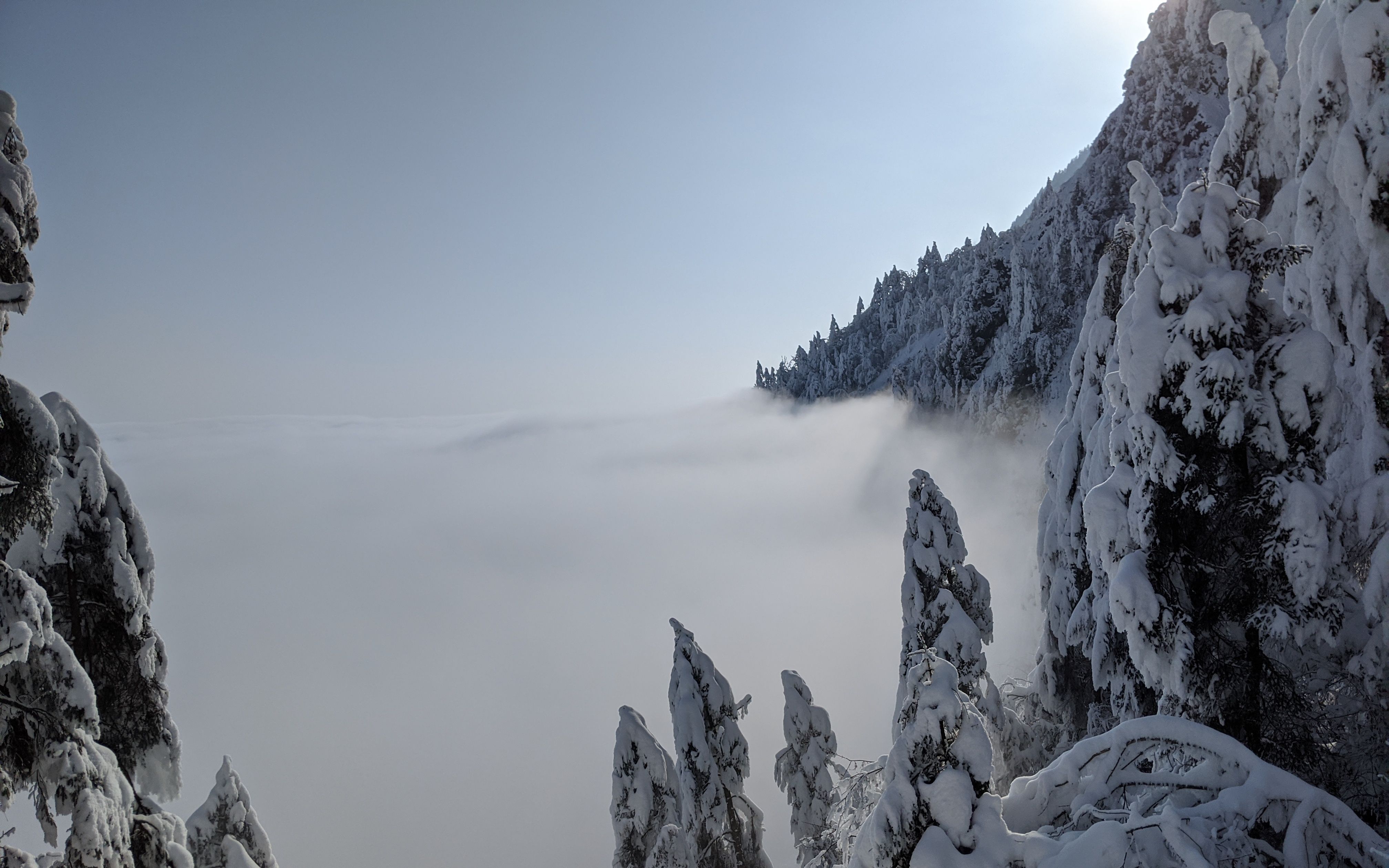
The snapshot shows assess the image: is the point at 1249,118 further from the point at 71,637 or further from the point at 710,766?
the point at 71,637

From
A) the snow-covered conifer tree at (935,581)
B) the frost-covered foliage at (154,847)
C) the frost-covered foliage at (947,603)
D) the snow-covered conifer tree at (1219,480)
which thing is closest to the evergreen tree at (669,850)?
the frost-covered foliage at (947,603)

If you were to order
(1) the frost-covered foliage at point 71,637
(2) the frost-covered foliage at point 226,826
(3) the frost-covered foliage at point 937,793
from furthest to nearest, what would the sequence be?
(2) the frost-covered foliage at point 226,826, (1) the frost-covered foliage at point 71,637, (3) the frost-covered foliage at point 937,793

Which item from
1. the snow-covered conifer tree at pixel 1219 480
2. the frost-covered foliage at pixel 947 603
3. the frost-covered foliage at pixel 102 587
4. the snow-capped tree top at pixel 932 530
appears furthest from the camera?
the snow-capped tree top at pixel 932 530

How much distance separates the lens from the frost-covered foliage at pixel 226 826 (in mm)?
12328

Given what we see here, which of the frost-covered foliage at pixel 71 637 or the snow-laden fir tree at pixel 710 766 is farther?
the snow-laden fir tree at pixel 710 766

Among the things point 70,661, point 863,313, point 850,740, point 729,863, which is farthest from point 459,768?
point 70,661

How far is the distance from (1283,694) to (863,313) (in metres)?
142

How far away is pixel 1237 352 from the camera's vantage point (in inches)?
255

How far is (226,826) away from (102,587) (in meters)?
7.80

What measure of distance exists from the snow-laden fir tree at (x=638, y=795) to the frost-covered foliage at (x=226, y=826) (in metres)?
7.43

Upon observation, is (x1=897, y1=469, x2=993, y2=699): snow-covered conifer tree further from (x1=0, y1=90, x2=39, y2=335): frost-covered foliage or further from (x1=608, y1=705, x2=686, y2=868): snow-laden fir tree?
(x1=0, y1=90, x2=39, y2=335): frost-covered foliage

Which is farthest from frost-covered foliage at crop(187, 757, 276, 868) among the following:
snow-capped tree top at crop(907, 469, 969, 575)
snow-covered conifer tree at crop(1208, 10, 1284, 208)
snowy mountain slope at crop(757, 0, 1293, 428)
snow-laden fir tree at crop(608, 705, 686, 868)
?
snowy mountain slope at crop(757, 0, 1293, 428)

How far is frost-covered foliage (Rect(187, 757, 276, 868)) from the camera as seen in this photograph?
12.3m

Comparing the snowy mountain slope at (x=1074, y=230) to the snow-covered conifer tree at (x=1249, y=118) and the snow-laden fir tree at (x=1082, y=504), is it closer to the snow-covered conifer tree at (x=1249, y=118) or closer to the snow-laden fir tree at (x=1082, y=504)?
the snow-laden fir tree at (x=1082, y=504)
